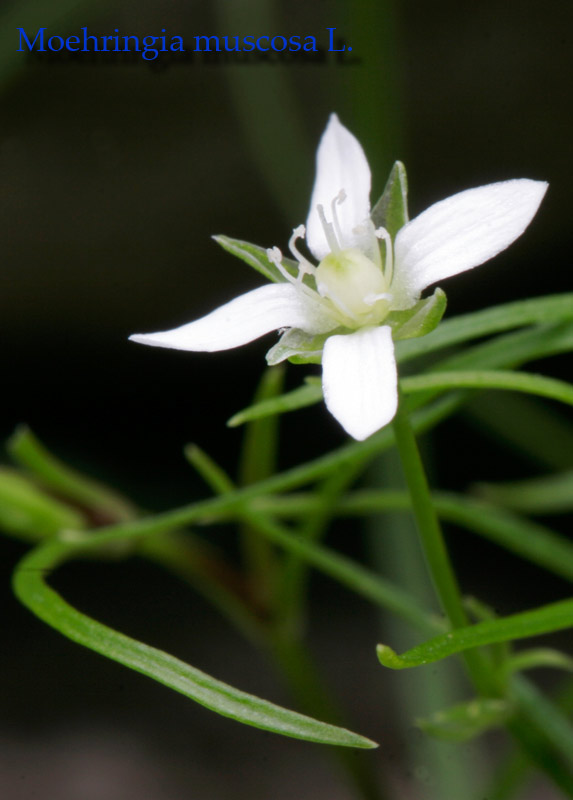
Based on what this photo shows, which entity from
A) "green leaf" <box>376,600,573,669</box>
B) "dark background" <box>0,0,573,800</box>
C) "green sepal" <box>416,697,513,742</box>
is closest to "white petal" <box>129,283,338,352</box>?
"green leaf" <box>376,600,573,669</box>

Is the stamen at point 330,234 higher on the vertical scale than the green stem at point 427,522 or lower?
higher

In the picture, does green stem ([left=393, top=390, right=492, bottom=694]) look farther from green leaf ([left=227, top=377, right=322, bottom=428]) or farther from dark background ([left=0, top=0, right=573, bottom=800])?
dark background ([left=0, top=0, right=573, bottom=800])

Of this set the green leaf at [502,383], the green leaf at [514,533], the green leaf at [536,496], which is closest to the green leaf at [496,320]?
the green leaf at [502,383]

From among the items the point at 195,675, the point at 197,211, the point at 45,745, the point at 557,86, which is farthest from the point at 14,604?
the point at 557,86

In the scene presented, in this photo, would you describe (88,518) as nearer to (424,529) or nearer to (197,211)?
(424,529)

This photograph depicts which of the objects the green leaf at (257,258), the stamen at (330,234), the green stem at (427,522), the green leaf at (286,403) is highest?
the stamen at (330,234)

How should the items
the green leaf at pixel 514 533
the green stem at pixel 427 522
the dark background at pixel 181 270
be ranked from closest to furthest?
the green stem at pixel 427 522 → the green leaf at pixel 514 533 → the dark background at pixel 181 270

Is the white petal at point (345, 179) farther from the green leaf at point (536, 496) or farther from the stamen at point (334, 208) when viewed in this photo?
the green leaf at point (536, 496)
